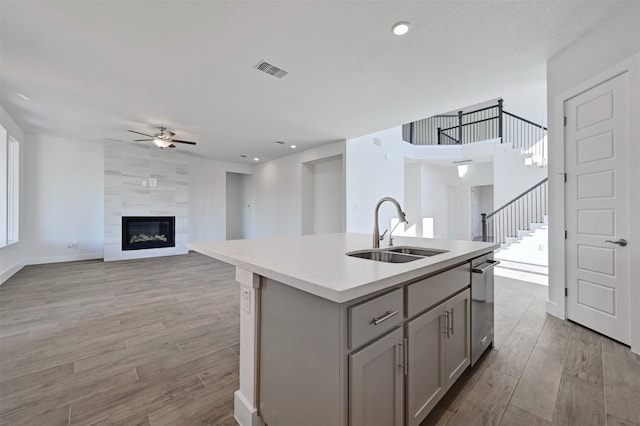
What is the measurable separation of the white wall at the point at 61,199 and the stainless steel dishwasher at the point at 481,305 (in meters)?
7.99

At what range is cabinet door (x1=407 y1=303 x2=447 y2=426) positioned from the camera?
1.25m

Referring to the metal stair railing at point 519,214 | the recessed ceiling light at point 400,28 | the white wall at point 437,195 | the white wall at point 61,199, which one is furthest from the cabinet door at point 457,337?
the white wall at point 61,199

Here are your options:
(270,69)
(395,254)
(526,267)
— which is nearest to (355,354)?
(395,254)

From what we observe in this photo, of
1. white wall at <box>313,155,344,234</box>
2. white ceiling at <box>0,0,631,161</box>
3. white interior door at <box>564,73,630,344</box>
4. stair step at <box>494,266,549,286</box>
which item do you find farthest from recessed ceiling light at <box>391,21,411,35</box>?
stair step at <box>494,266,549,286</box>

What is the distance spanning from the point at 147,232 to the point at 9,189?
2503mm

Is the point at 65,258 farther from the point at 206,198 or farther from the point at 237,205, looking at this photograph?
the point at 237,205

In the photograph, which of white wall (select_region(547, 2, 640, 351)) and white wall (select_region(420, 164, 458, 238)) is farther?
white wall (select_region(420, 164, 458, 238))

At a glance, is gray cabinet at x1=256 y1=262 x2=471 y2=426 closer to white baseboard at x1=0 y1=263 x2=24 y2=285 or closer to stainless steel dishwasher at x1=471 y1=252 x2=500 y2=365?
stainless steel dishwasher at x1=471 y1=252 x2=500 y2=365

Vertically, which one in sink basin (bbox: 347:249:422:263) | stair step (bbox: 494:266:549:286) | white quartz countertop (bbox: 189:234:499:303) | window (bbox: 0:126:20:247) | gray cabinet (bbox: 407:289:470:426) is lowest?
stair step (bbox: 494:266:549:286)

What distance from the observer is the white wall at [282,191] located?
6934mm

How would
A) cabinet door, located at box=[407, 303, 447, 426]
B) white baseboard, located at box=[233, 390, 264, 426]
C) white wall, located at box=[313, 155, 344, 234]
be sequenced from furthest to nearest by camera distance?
white wall, located at box=[313, 155, 344, 234], white baseboard, located at box=[233, 390, 264, 426], cabinet door, located at box=[407, 303, 447, 426]

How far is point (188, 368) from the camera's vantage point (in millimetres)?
1980

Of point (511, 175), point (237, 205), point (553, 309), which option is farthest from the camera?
point (237, 205)

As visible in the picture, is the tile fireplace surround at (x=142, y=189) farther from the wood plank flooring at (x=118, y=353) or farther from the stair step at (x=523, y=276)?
the stair step at (x=523, y=276)
